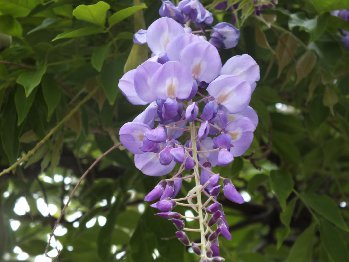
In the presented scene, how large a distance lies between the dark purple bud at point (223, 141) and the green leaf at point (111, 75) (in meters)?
0.23

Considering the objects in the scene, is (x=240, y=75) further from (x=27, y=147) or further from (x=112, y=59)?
(x=27, y=147)

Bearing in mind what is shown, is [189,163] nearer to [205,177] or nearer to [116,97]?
[205,177]

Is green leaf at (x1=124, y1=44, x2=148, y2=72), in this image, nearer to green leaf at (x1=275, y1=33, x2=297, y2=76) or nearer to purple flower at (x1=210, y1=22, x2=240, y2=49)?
purple flower at (x1=210, y1=22, x2=240, y2=49)

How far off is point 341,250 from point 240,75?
40 cm

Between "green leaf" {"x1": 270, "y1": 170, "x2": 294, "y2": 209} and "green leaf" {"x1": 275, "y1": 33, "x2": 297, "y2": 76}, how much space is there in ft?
0.48

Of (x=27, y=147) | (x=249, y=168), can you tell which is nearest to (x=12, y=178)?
(x=27, y=147)

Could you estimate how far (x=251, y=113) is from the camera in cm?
59

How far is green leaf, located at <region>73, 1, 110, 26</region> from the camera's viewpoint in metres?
0.73

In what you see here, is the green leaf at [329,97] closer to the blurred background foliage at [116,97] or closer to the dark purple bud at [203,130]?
the blurred background foliage at [116,97]

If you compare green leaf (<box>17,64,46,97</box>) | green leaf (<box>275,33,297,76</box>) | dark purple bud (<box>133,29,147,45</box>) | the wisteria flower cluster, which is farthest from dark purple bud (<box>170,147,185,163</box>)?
green leaf (<box>275,33,297,76</box>)

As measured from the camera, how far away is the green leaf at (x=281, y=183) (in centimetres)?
89

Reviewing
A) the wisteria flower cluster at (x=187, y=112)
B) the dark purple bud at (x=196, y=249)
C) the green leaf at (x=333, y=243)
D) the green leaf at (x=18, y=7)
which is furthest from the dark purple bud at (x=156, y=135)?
the green leaf at (x=333, y=243)

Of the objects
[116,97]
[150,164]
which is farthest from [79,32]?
[150,164]

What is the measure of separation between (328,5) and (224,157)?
36 cm
